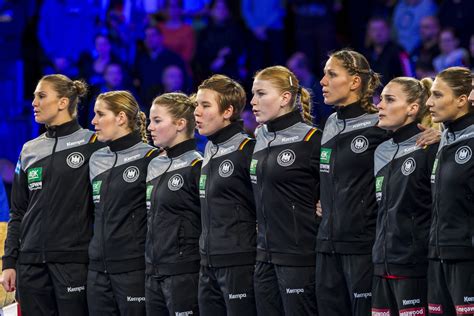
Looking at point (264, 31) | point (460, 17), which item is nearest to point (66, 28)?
point (264, 31)

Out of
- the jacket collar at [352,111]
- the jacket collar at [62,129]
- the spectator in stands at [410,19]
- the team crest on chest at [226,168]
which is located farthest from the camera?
the spectator in stands at [410,19]

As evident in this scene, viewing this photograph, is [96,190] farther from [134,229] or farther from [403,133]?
[403,133]

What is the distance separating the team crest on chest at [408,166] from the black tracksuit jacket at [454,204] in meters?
0.21

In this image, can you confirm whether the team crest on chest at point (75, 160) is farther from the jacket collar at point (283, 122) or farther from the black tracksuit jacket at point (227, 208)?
the jacket collar at point (283, 122)

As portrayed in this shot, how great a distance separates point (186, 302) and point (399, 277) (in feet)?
4.66

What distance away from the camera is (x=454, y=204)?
19.9 feet

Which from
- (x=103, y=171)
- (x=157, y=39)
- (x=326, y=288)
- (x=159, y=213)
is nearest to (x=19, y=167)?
(x=103, y=171)

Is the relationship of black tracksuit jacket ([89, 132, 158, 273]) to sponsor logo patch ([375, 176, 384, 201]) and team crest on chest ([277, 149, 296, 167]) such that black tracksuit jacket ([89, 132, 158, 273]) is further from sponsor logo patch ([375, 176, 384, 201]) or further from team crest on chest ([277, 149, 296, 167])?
sponsor logo patch ([375, 176, 384, 201])

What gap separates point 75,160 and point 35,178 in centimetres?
30

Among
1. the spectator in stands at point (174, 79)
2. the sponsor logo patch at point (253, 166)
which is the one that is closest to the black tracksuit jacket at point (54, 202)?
the sponsor logo patch at point (253, 166)

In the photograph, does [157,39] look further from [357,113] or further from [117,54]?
[357,113]

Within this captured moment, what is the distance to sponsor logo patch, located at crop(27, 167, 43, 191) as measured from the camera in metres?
7.65

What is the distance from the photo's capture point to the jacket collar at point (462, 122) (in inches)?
245

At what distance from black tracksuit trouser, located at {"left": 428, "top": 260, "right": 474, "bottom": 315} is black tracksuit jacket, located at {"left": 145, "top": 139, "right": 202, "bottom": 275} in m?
1.61
